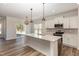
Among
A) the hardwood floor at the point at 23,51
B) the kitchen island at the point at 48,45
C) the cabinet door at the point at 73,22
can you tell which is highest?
the cabinet door at the point at 73,22

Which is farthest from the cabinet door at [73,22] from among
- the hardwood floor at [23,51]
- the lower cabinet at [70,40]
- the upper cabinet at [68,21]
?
the hardwood floor at [23,51]

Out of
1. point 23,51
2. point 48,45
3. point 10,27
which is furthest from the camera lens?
point 10,27

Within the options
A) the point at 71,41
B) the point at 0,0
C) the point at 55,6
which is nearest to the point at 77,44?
the point at 71,41

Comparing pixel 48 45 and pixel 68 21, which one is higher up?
pixel 68 21

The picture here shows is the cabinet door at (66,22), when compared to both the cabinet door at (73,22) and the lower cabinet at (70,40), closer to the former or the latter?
the cabinet door at (73,22)

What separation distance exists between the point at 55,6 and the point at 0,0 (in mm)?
2430

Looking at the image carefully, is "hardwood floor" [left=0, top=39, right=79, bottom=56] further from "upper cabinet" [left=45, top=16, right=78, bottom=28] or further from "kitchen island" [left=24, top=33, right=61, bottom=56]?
"upper cabinet" [left=45, top=16, right=78, bottom=28]

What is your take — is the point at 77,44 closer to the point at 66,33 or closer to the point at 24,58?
the point at 66,33

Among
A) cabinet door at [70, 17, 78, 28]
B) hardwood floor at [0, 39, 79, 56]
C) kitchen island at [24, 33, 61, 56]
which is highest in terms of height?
cabinet door at [70, 17, 78, 28]

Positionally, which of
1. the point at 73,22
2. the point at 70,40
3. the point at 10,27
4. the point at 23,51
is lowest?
the point at 23,51

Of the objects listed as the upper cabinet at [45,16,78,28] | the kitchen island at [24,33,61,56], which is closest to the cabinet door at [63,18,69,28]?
the upper cabinet at [45,16,78,28]

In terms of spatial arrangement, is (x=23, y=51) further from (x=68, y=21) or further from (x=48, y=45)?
(x=68, y=21)

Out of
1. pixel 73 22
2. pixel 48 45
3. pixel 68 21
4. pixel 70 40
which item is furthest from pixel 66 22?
pixel 48 45

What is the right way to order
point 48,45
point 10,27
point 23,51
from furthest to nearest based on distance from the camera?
point 10,27 → point 23,51 → point 48,45
